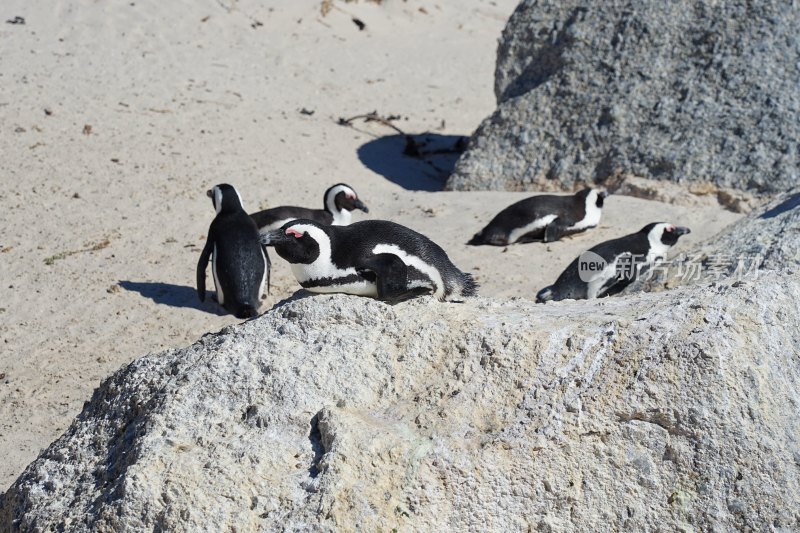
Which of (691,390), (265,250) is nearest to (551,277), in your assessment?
(265,250)

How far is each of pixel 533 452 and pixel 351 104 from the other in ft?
29.9

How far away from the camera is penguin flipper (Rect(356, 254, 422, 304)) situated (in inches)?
153

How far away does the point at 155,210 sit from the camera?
7.89 m

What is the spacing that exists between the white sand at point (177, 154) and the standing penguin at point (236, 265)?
0.44 feet

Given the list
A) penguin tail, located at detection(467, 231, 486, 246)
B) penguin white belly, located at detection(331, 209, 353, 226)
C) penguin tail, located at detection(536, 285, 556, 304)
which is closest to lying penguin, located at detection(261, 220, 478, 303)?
penguin tail, located at detection(536, 285, 556, 304)

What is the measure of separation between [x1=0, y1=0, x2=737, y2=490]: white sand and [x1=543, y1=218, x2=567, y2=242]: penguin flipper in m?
0.07

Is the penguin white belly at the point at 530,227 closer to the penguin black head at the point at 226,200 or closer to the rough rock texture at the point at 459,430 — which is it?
the penguin black head at the point at 226,200

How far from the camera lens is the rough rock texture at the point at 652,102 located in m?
8.26

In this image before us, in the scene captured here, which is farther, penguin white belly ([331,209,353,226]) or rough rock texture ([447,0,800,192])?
rough rock texture ([447,0,800,192])

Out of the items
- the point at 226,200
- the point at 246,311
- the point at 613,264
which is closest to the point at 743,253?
the point at 613,264

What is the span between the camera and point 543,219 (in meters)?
7.69

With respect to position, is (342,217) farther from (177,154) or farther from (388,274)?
(388,274)

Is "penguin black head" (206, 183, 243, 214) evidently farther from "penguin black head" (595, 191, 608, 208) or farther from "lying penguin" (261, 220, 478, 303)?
"lying penguin" (261, 220, 478, 303)

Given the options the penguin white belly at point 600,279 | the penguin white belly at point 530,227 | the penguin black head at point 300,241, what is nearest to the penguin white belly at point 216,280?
the penguin white belly at point 530,227
